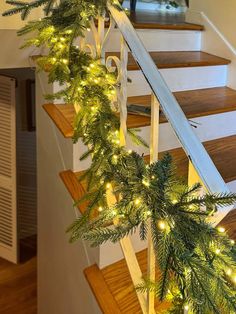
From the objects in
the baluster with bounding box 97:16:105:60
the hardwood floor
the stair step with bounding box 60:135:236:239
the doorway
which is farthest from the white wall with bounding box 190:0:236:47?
the hardwood floor

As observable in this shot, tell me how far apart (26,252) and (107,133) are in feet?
10.7

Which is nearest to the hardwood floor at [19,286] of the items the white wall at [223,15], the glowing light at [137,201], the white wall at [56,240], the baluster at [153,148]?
the white wall at [56,240]

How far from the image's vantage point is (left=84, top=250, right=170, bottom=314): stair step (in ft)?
4.40

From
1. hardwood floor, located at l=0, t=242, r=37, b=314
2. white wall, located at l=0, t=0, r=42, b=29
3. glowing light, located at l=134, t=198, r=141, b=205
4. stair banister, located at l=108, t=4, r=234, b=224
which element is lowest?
hardwood floor, located at l=0, t=242, r=37, b=314

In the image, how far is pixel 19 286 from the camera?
3758 mm

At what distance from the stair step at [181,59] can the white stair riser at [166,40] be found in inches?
2.1

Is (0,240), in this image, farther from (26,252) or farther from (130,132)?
(130,132)

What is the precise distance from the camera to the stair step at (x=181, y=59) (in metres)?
2.22

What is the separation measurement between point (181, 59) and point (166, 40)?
288 millimetres

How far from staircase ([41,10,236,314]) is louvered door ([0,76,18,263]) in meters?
1.57

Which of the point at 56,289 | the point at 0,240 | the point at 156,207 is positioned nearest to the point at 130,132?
the point at 156,207

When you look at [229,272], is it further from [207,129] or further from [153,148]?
[207,129]

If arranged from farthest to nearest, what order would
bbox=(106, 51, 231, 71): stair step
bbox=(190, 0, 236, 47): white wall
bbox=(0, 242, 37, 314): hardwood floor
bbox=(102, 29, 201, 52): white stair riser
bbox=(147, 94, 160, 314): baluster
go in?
bbox=(0, 242, 37, 314): hardwood floor, bbox=(190, 0, 236, 47): white wall, bbox=(102, 29, 201, 52): white stair riser, bbox=(106, 51, 231, 71): stair step, bbox=(147, 94, 160, 314): baluster

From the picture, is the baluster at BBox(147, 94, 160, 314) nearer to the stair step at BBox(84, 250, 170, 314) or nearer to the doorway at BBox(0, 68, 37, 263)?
the stair step at BBox(84, 250, 170, 314)
